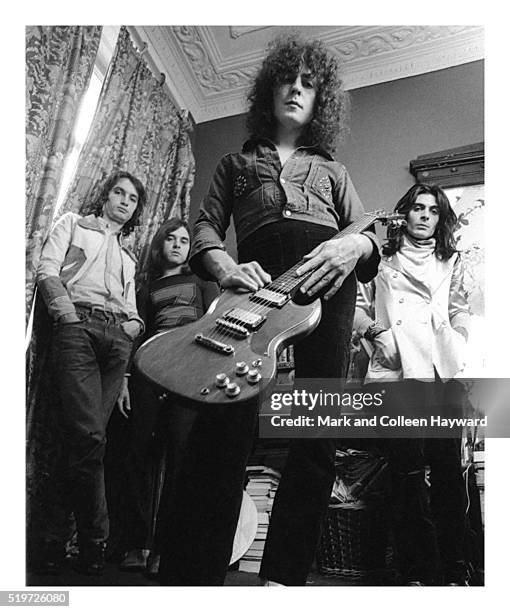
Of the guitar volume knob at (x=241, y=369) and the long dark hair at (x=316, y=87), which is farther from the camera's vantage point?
the long dark hair at (x=316, y=87)

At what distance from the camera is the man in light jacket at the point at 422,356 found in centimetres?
133

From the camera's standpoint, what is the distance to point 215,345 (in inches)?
50.3

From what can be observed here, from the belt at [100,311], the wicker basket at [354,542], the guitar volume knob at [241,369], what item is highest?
the belt at [100,311]

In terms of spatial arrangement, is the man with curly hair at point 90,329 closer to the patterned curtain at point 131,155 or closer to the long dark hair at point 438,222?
the patterned curtain at point 131,155

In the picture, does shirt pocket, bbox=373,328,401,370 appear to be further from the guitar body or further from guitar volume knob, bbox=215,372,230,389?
guitar volume knob, bbox=215,372,230,389

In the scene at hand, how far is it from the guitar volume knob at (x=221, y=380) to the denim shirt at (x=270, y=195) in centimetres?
27

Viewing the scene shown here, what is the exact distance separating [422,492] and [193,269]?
0.67 meters

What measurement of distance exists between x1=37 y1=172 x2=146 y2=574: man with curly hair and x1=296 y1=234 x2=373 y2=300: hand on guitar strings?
38 centimetres

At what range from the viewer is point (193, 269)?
1.45m

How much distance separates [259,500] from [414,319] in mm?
496

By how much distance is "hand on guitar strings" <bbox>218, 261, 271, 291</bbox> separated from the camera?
1.38 m

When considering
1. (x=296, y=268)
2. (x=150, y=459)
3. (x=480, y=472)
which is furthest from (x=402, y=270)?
(x=150, y=459)

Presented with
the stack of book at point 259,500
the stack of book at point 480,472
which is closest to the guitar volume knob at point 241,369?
the stack of book at point 259,500
